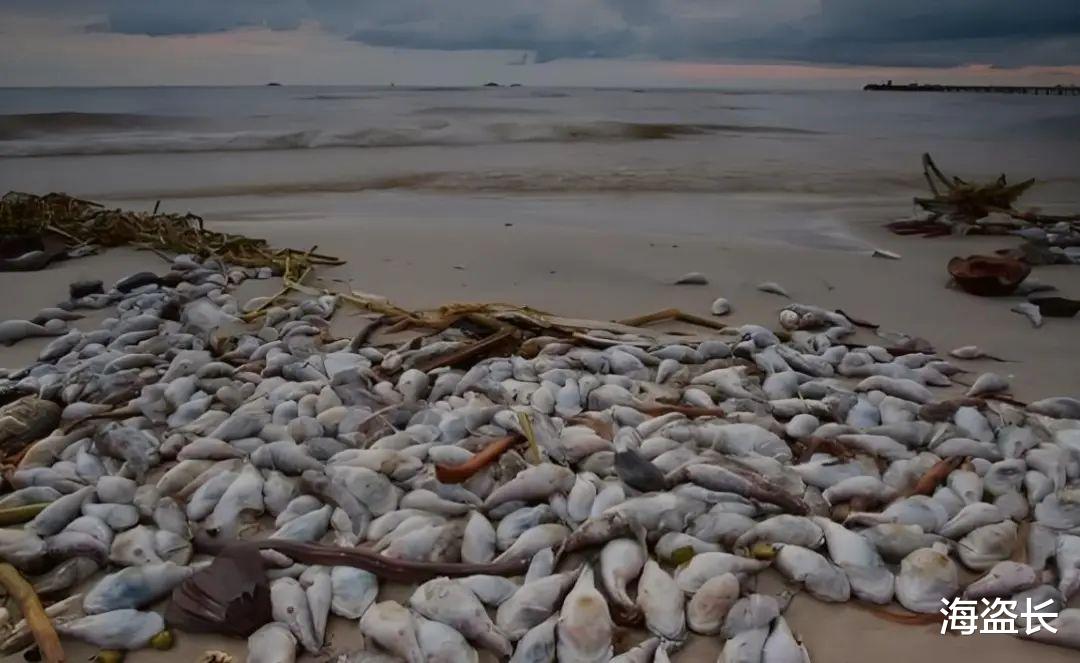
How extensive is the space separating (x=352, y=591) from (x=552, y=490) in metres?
0.27

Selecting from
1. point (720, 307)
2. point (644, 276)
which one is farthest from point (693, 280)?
point (720, 307)

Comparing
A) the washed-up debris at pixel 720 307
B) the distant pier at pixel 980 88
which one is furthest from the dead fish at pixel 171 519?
the distant pier at pixel 980 88

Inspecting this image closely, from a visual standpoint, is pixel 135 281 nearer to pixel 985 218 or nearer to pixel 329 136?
pixel 329 136

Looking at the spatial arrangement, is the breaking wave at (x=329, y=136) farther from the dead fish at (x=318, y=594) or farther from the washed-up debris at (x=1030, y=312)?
the dead fish at (x=318, y=594)

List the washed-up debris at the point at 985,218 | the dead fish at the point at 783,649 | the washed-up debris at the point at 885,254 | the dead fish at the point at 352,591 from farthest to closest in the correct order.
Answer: the washed-up debris at the point at 985,218, the washed-up debris at the point at 885,254, the dead fish at the point at 352,591, the dead fish at the point at 783,649

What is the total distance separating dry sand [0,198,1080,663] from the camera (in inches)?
77.1

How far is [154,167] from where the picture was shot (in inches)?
142

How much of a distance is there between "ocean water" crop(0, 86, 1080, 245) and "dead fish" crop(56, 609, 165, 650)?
2406 millimetres

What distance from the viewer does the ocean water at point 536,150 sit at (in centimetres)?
334

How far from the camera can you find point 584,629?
0.84 m

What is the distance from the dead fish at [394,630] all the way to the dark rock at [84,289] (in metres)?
1.56

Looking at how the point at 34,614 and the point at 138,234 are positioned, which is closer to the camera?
the point at 34,614

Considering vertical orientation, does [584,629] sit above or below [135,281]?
below

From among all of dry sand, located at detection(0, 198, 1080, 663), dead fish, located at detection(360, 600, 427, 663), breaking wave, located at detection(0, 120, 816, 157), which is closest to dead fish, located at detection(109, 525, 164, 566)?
dead fish, located at detection(360, 600, 427, 663)
